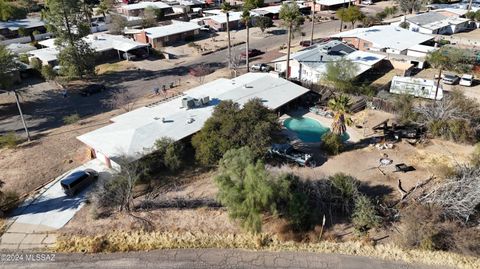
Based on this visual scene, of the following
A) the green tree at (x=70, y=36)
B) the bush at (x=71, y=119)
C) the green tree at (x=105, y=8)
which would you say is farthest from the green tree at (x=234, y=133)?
the green tree at (x=105, y=8)

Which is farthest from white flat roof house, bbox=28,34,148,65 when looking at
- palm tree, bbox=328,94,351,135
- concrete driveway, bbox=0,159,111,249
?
palm tree, bbox=328,94,351,135

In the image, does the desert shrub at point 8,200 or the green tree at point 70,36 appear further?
the green tree at point 70,36

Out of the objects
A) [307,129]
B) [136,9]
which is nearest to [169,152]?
[307,129]

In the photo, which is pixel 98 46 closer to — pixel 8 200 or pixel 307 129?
pixel 8 200

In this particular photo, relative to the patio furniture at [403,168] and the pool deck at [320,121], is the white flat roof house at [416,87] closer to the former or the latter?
the pool deck at [320,121]

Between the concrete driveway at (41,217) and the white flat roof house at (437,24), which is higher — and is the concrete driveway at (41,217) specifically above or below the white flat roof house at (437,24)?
below

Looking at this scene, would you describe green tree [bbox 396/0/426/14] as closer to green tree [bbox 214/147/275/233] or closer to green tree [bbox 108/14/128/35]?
green tree [bbox 108/14/128/35]

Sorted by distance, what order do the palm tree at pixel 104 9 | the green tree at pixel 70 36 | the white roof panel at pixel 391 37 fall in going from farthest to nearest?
the palm tree at pixel 104 9
the white roof panel at pixel 391 37
the green tree at pixel 70 36
